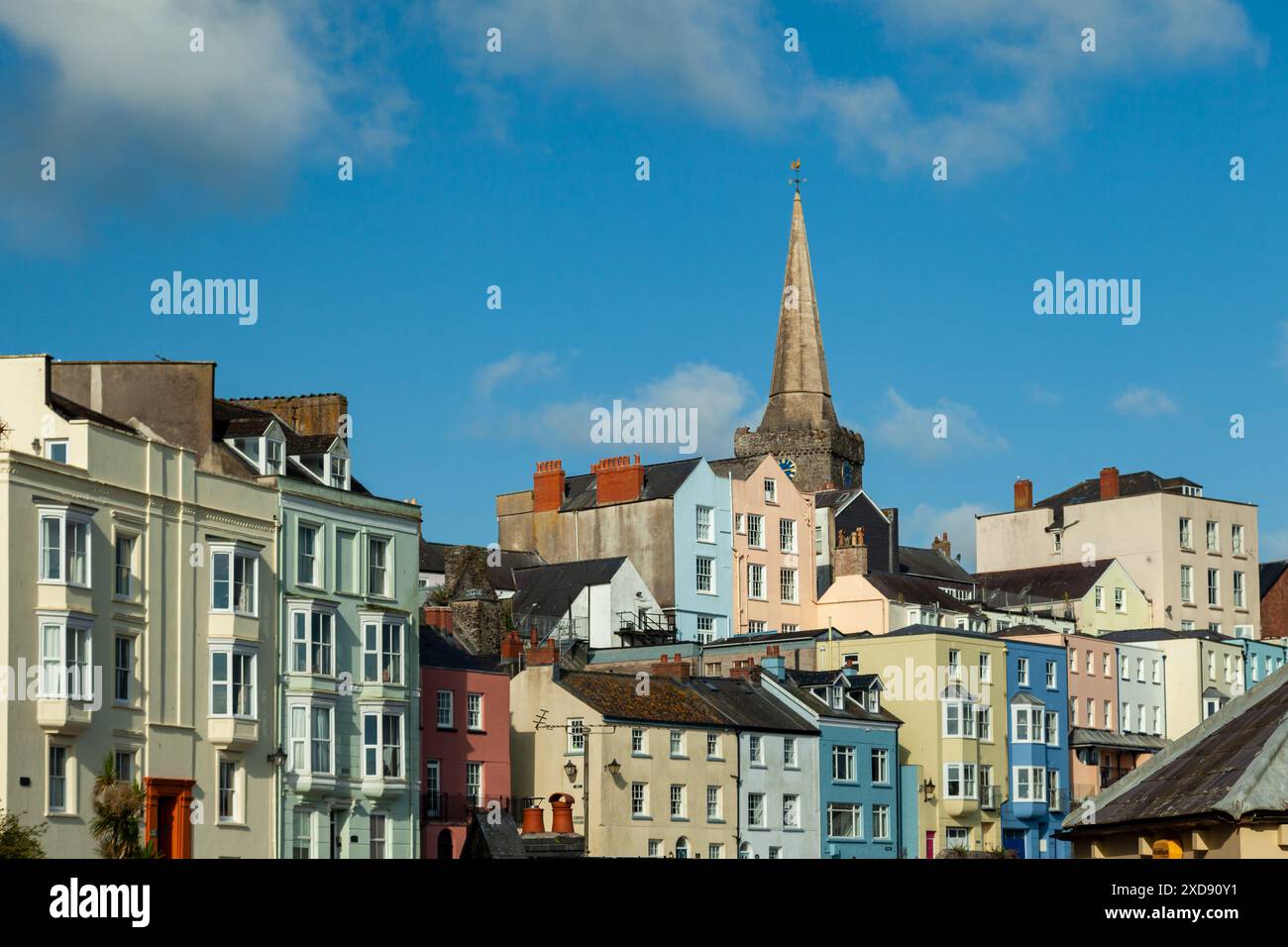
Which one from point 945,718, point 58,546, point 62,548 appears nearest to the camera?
point 62,548

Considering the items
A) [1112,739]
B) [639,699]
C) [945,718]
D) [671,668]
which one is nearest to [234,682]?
[639,699]

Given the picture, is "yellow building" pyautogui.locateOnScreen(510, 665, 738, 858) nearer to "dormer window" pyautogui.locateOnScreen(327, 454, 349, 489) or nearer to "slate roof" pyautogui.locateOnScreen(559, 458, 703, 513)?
"dormer window" pyautogui.locateOnScreen(327, 454, 349, 489)

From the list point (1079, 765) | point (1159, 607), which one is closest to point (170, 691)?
point (1079, 765)

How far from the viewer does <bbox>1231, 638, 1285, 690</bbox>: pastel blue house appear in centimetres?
11806

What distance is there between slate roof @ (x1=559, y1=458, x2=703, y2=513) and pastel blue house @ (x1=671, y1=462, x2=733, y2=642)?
581 millimetres

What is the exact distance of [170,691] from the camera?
211ft

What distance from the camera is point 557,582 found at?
347ft

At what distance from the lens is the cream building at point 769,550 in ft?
364

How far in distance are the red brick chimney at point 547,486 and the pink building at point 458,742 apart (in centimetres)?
3352

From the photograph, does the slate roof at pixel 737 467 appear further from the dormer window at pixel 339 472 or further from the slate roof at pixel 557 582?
the dormer window at pixel 339 472

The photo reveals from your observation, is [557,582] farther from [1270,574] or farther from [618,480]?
[1270,574]

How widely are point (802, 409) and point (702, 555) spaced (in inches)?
1567

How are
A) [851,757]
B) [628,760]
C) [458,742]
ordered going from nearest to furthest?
[458,742] < [628,760] < [851,757]
